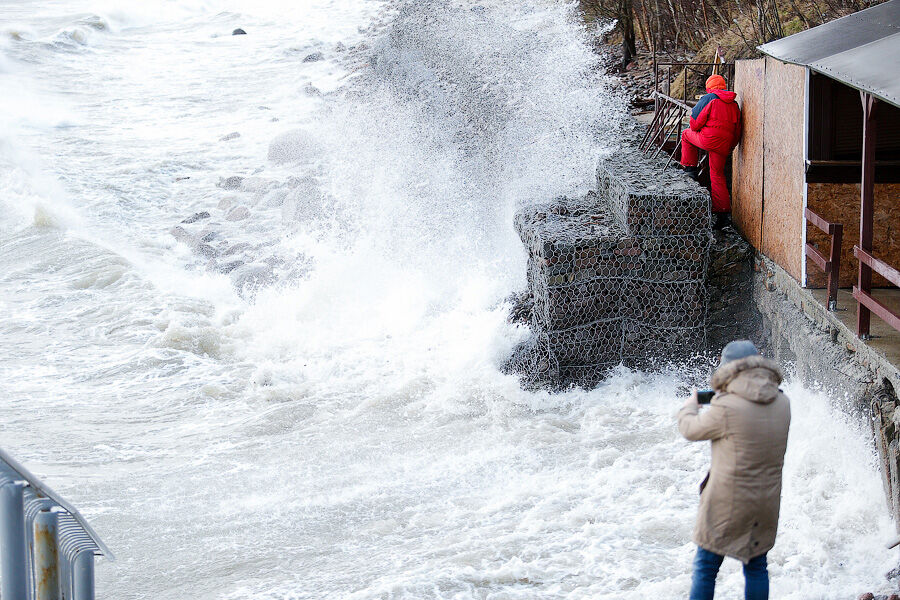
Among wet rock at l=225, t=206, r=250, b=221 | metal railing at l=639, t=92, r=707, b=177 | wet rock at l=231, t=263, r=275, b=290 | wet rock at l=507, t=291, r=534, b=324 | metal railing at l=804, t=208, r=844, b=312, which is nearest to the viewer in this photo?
metal railing at l=804, t=208, r=844, b=312

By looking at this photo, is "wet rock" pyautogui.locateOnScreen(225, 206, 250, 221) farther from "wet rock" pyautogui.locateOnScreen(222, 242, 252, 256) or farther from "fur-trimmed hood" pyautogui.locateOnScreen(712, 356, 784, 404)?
"fur-trimmed hood" pyautogui.locateOnScreen(712, 356, 784, 404)

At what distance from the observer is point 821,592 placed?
5414 mm

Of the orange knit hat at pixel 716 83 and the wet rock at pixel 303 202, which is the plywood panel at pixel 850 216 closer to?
the orange knit hat at pixel 716 83

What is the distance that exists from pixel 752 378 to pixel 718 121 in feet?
18.9

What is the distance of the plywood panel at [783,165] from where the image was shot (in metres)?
7.88

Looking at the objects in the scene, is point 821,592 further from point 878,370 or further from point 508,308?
point 508,308

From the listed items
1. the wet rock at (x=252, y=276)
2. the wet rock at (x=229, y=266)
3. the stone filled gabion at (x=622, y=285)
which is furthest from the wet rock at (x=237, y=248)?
the stone filled gabion at (x=622, y=285)

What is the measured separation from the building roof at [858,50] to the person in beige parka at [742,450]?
242 cm

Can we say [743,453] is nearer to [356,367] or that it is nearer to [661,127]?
[356,367]

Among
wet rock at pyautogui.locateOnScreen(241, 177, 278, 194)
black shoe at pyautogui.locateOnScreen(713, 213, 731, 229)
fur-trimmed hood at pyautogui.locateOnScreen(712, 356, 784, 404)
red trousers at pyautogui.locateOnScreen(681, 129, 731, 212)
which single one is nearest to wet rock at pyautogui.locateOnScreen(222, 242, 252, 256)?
wet rock at pyautogui.locateOnScreen(241, 177, 278, 194)

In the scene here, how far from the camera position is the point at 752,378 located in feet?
13.5

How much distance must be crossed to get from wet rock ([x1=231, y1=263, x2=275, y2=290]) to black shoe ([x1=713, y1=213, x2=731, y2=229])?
639cm

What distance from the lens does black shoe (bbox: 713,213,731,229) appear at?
9.45 m

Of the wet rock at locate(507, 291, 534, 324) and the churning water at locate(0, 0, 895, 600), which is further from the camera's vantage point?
the wet rock at locate(507, 291, 534, 324)
